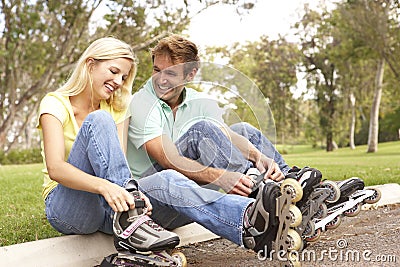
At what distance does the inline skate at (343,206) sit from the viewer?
82.6 inches

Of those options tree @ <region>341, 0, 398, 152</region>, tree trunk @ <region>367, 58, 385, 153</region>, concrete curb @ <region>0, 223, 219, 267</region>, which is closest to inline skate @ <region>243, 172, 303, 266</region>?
concrete curb @ <region>0, 223, 219, 267</region>

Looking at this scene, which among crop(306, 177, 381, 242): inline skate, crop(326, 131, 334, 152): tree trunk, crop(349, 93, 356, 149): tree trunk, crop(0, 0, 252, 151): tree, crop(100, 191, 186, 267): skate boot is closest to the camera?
crop(100, 191, 186, 267): skate boot

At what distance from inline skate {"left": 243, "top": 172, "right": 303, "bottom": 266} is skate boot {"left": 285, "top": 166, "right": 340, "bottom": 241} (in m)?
0.18

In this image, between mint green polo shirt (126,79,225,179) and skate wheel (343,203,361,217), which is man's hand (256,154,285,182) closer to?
mint green polo shirt (126,79,225,179)

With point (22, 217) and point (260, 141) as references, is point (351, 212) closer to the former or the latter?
point (260, 141)

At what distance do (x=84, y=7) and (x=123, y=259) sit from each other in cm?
1291

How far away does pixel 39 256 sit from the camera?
1.95m

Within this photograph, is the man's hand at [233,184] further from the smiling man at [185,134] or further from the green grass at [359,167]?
the green grass at [359,167]

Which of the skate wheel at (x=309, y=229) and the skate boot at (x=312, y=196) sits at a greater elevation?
the skate boot at (x=312, y=196)

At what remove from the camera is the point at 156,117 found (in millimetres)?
2041

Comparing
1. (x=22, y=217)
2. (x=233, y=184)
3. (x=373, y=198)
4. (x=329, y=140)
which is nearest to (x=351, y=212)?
(x=373, y=198)

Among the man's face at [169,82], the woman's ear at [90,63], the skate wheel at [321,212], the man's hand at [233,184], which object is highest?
the woman's ear at [90,63]

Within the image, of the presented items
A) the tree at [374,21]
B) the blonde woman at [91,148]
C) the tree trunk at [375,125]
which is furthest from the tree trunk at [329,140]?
the blonde woman at [91,148]

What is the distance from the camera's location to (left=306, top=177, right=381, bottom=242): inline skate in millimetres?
2098
